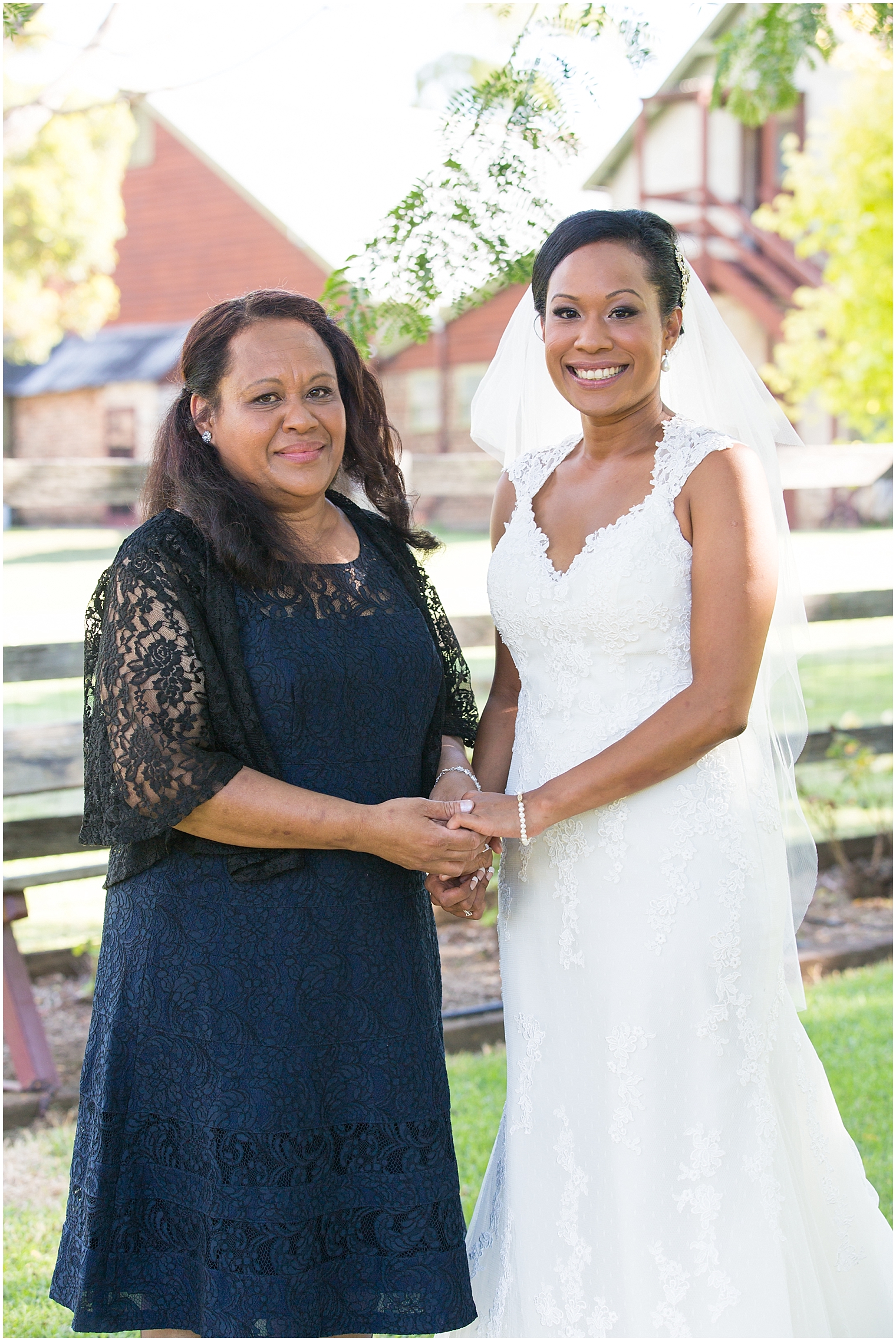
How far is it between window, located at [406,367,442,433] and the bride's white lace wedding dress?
69.4 ft

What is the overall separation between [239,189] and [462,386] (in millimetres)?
6336

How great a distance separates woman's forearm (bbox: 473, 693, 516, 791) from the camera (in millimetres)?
3049

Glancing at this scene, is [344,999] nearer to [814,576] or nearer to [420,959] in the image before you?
[420,959]

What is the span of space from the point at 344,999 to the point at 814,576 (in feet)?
34.8

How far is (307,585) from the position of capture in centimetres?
259

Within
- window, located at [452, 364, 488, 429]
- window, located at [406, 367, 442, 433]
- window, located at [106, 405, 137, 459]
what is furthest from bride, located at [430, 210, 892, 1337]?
window, located at [106, 405, 137, 459]

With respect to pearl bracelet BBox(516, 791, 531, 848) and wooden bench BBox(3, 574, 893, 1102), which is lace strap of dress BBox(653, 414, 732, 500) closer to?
pearl bracelet BBox(516, 791, 531, 848)

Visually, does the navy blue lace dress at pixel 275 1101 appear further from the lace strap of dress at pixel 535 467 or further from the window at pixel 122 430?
the window at pixel 122 430

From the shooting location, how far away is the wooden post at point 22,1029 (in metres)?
4.48

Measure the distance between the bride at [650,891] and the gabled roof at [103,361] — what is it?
72.3ft

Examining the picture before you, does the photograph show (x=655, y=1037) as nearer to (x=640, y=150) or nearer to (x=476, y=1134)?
(x=476, y=1134)

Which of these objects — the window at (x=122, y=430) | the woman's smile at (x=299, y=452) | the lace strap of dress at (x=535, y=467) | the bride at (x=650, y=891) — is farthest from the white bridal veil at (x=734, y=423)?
the window at (x=122, y=430)

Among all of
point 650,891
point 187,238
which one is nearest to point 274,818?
point 650,891

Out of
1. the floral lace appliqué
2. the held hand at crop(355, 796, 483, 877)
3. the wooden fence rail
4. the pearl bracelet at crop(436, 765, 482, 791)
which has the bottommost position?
the floral lace appliqué
